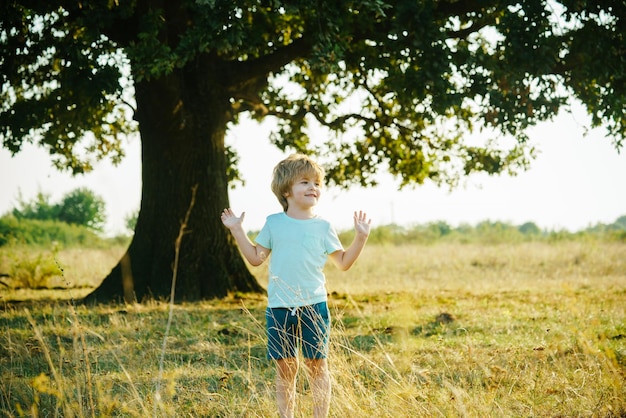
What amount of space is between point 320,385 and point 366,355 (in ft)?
7.19

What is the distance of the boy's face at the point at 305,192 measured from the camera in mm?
4605

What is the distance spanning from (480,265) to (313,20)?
1321cm

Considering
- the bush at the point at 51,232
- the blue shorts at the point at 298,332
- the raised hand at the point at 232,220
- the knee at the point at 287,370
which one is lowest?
the knee at the point at 287,370

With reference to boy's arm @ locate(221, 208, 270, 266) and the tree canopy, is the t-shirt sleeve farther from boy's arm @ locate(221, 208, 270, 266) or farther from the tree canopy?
the tree canopy

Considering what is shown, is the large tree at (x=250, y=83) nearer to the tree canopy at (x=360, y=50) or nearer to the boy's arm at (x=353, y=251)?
the tree canopy at (x=360, y=50)

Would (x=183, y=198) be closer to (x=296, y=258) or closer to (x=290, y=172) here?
(x=290, y=172)

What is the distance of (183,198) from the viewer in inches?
491

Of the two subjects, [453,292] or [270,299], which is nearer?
[270,299]

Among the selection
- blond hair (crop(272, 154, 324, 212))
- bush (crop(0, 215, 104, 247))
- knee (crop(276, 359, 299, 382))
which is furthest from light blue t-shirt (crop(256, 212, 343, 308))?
bush (crop(0, 215, 104, 247))

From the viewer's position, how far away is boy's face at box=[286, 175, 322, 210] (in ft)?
15.1

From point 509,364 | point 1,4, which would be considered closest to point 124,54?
point 1,4

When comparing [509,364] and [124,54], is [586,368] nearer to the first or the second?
[509,364]

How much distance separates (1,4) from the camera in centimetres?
989

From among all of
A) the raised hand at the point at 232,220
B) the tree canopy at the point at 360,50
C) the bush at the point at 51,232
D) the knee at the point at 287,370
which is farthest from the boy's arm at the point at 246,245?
the bush at the point at 51,232
